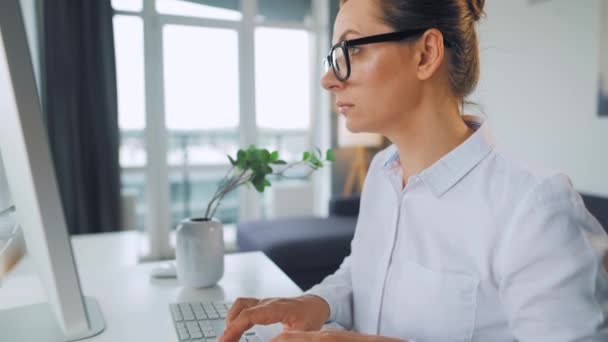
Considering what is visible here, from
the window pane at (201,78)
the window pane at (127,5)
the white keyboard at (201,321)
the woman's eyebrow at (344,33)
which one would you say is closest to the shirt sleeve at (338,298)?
the white keyboard at (201,321)

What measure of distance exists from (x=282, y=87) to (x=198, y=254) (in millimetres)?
3742

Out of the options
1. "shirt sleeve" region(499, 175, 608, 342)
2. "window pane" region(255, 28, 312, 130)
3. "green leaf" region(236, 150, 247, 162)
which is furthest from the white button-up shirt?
"window pane" region(255, 28, 312, 130)

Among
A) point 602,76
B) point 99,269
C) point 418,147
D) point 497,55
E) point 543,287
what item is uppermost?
point 497,55

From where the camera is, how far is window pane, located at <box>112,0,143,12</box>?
3.93 m

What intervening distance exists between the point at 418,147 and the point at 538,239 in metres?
0.31

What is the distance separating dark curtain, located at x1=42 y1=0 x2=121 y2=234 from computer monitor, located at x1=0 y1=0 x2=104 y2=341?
3.37 m

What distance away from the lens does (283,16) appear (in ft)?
15.3

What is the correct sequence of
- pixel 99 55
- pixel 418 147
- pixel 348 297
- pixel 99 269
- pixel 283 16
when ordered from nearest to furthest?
pixel 418 147 → pixel 348 297 → pixel 99 269 → pixel 99 55 → pixel 283 16

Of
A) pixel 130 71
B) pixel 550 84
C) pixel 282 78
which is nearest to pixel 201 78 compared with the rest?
pixel 130 71

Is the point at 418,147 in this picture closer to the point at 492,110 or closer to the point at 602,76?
the point at 602,76

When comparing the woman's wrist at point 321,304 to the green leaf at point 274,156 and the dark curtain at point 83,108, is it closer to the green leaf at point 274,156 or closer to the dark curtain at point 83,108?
the green leaf at point 274,156

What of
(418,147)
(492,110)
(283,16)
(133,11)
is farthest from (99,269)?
(283,16)

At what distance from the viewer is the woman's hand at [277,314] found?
72 centimetres

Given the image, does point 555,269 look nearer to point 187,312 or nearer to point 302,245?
point 187,312
